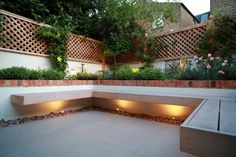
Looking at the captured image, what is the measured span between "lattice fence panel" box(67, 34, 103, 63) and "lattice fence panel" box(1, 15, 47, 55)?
0.95 meters

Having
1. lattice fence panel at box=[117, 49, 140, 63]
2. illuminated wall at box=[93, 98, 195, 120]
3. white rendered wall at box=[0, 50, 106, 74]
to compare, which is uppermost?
lattice fence panel at box=[117, 49, 140, 63]

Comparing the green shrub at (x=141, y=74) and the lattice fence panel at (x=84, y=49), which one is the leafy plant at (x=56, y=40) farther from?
the green shrub at (x=141, y=74)

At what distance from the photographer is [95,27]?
6.61m

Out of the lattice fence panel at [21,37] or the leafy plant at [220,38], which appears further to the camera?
the leafy plant at [220,38]

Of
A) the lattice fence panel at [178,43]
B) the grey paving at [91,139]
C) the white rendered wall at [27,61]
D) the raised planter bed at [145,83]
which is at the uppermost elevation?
the lattice fence panel at [178,43]

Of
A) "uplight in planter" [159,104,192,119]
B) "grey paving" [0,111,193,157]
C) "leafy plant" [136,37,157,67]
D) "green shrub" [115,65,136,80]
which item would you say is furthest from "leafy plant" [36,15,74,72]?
"uplight in planter" [159,104,192,119]

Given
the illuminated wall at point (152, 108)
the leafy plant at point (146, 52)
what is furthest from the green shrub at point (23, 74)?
the leafy plant at point (146, 52)

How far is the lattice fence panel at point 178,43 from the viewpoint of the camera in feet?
17.4

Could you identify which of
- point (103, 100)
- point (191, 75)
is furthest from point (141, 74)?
point (103, 100)

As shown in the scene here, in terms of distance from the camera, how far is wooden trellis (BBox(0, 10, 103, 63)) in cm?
423

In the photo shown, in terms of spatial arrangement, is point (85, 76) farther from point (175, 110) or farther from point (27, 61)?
point (175, 110)

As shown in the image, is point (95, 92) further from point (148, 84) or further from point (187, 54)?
point (187, 54)

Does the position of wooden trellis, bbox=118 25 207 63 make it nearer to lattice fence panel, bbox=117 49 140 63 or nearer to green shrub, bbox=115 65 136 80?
lattice fence panel, bbox=117 49 140 63

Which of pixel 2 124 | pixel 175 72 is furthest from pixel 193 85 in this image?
pixel 2 124
